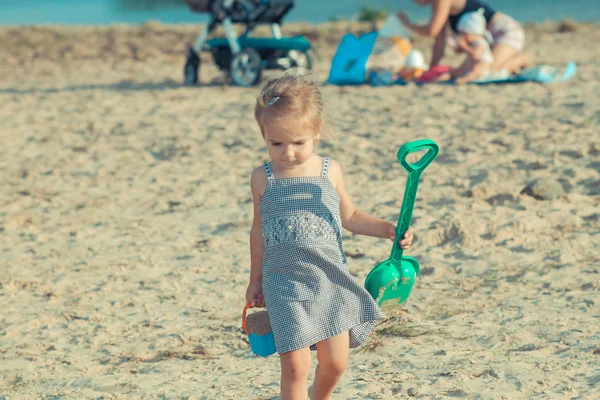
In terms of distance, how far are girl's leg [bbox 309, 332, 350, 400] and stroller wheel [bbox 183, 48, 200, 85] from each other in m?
6.56

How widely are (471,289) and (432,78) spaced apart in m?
4.75

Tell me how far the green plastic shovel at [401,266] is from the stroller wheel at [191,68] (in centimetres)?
633

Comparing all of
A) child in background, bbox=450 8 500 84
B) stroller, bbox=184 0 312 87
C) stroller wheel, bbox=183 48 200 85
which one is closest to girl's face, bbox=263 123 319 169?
child in background, bbox=450 8 500 84

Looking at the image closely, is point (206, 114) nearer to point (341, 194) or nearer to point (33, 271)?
point (33, 271)

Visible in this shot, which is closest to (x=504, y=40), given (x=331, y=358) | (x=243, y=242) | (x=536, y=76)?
(x=536, y=76)

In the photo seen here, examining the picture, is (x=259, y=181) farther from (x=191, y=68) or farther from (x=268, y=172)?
(x=191, y=68)

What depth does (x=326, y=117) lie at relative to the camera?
2514mm

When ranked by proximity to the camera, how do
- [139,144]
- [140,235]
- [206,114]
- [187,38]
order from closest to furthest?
[140,235] → [139,144] → [206,114] → [187,38]

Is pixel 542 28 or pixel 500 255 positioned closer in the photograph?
pixel 500 255

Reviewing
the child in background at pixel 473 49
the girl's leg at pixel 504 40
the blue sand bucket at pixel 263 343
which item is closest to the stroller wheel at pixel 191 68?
the child in background at pixel 473 49

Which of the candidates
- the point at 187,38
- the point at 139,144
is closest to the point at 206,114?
the point at 139,144

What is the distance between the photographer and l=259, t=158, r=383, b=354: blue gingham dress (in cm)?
238

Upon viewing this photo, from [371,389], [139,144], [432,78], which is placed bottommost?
[371,389]

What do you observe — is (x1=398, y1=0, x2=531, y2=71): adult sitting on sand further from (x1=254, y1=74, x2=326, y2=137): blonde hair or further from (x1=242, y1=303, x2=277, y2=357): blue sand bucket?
(x1=242, y1=303, x2=277, y2=357): blue sand bucket
